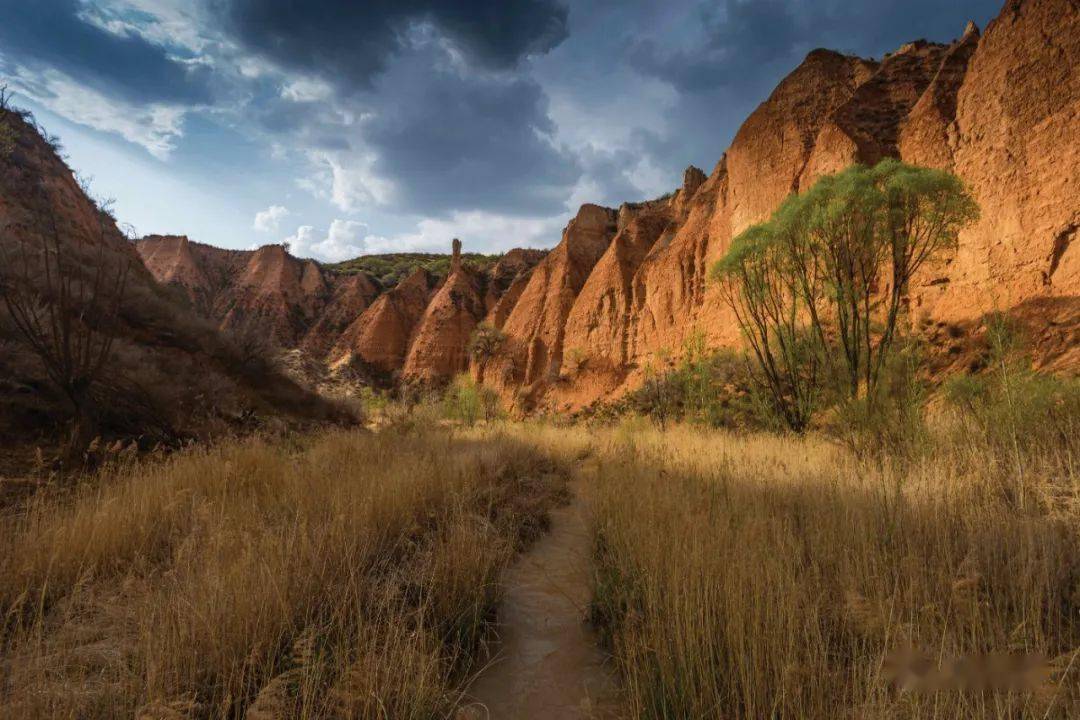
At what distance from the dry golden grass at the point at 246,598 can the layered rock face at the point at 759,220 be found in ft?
28.6

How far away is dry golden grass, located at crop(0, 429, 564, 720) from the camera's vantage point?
72.9 inches

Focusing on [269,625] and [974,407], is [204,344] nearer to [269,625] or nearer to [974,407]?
[269,625]

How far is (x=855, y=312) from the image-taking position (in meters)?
8.60

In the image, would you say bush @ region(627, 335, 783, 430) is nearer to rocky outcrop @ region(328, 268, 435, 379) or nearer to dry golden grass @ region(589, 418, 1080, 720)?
dry golden grass @ region(589, 418, 1080, 720)

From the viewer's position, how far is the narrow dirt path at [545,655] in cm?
240

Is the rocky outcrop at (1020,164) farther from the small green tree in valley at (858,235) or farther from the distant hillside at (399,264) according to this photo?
the distant hillside at (399,264)

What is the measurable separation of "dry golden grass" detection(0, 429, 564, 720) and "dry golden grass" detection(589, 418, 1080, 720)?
3.55ft

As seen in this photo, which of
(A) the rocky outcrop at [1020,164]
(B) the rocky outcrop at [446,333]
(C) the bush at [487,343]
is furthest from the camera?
(B) the rocky outcrop at [446,333]

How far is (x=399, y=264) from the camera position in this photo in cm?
5869

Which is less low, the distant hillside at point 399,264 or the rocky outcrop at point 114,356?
the distant hillside at point 399,264

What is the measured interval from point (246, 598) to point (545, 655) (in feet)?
6.06

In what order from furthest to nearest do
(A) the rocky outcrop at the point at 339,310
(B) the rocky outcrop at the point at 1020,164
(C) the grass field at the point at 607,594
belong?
(A) the rocky outcrop at the point at 339,310
(B) the rocky outcrop at the point at 1020,164
(C) the grass field at the point at 607,594

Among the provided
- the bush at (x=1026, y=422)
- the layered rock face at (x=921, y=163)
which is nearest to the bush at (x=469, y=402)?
the layered rock face at (x=921, y=163)

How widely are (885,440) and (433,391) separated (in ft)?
103
